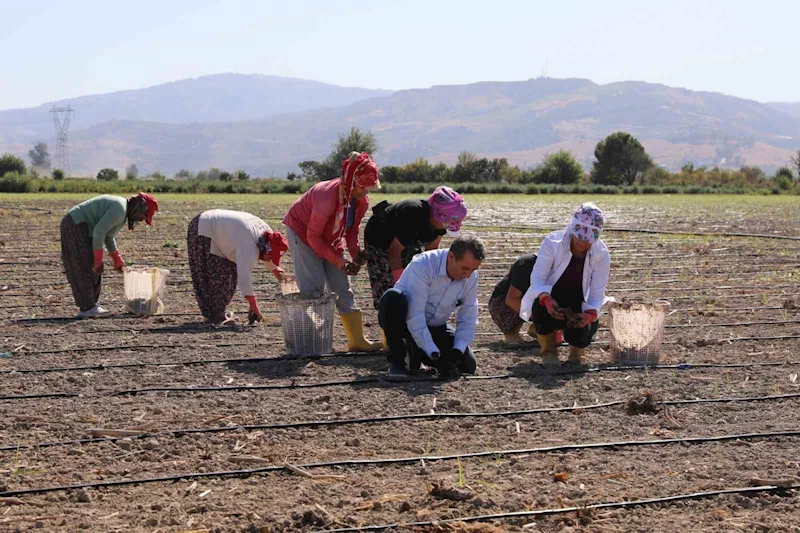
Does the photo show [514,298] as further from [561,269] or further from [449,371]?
[449,371]

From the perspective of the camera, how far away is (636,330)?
20.0ft

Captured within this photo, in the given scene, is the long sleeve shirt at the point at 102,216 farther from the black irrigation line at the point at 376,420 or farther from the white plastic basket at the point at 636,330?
the white plastic basket at the point at 636,330

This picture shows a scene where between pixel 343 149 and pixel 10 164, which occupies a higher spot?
pixel 343 149

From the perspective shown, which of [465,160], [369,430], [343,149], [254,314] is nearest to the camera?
[369,430]

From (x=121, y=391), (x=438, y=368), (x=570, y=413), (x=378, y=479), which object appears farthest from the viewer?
(x=438, y=368)

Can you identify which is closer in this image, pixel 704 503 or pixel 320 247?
pixel 704 503

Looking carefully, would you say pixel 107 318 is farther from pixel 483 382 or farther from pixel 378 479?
pixel 378 479

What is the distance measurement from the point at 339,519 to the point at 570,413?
1.85 meters

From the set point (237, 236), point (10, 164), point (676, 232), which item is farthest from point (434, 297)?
point (10, 164)

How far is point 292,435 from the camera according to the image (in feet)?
15.1

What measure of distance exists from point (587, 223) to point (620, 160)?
209ft

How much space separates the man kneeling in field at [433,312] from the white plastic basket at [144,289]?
3073 mm

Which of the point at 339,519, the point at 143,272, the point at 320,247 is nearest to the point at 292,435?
the point at 339,519

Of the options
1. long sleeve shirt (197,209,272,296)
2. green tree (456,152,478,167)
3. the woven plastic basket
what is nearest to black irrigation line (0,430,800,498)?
the woven plastic basket
